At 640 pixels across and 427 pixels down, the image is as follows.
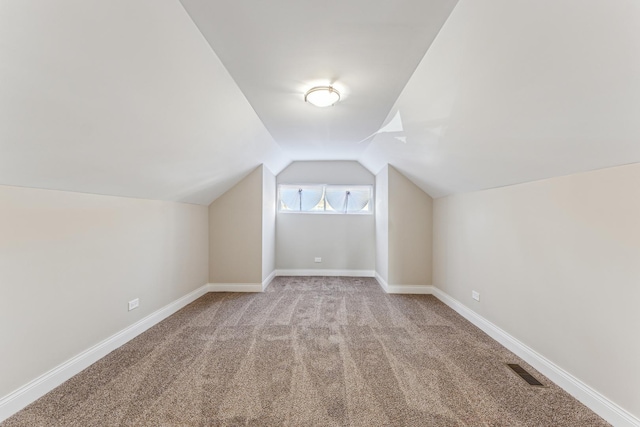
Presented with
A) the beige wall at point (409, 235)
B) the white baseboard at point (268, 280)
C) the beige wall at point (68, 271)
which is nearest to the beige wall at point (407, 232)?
the beige wall at point (409, 235)

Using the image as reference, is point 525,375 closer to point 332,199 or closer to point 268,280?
point 268,280

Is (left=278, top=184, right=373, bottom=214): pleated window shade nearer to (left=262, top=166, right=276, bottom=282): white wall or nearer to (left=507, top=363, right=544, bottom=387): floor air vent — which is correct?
(left=262, top=166, right=276, bottom=282): white wall

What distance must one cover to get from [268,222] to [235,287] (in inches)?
49.4

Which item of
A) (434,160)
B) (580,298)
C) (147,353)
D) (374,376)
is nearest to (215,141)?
(147,353)

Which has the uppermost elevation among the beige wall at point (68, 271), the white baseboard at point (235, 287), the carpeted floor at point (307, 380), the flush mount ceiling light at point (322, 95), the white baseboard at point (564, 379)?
the flush mount ceiling light at point (322, 95)

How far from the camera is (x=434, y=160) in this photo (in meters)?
3.14

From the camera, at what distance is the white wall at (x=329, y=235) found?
5.41 metres

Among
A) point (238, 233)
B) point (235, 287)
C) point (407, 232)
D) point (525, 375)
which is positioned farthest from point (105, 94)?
point (407, 232)

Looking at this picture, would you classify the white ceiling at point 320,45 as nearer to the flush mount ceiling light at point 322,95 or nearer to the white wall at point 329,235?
the flush mount ceiling light at point 322,95

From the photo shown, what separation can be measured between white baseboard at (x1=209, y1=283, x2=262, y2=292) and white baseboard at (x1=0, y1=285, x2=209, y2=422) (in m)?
1.21

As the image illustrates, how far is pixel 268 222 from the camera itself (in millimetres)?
4871

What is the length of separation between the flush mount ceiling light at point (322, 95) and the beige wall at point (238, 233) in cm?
212

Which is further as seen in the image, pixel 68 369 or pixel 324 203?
pixel 324 203

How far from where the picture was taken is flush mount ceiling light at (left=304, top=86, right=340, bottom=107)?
8.00ft
